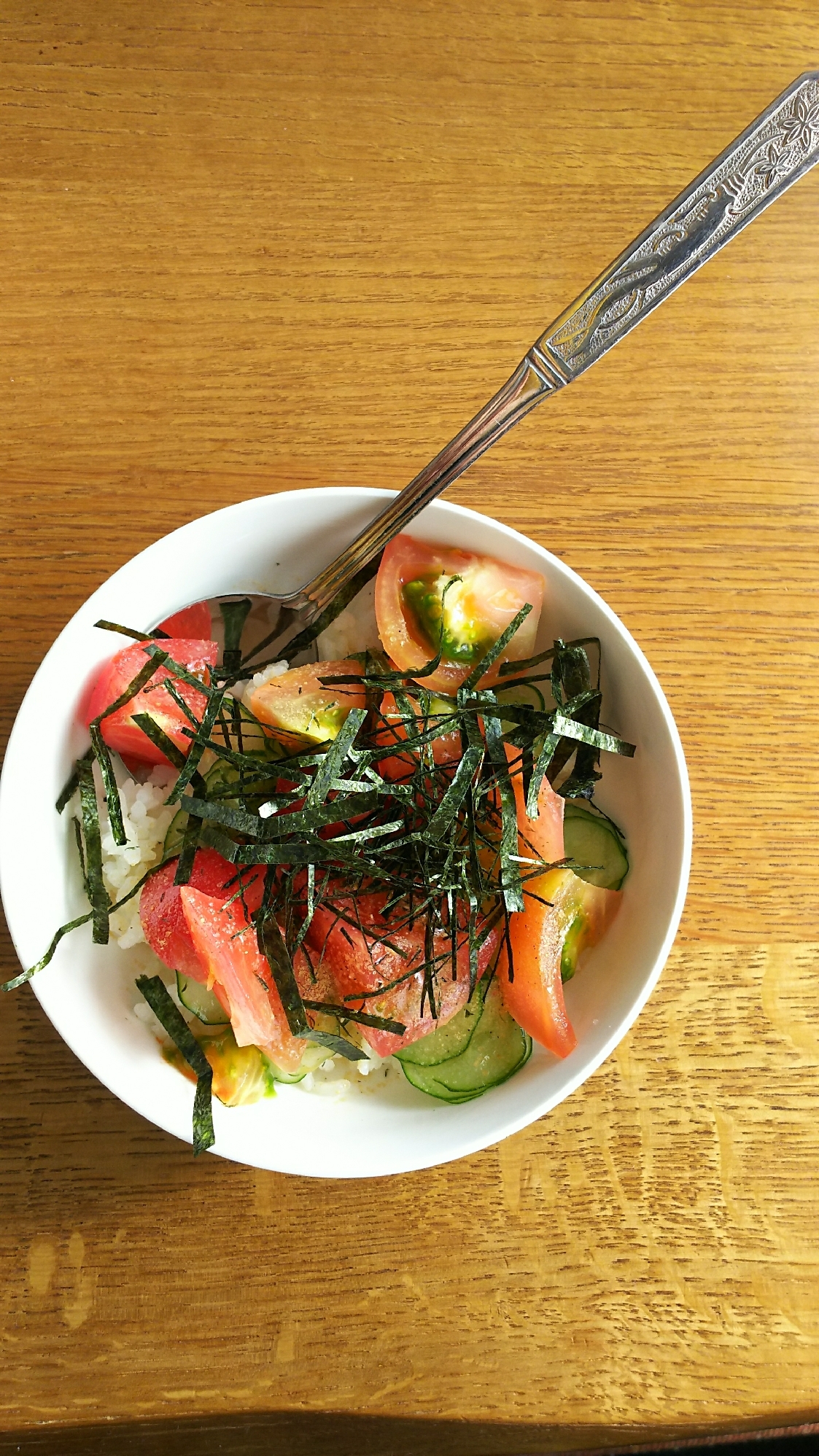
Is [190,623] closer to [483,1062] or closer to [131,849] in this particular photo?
[131,849]

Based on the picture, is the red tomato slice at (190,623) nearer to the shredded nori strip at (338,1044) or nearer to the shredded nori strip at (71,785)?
the shredded nori strip at (71,785)

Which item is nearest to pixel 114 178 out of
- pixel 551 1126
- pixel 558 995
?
pixel 558 995

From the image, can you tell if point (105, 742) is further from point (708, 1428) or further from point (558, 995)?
point (708, 1428)

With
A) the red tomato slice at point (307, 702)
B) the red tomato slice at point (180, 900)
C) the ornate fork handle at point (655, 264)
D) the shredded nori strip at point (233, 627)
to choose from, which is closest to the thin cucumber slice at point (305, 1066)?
the red tomato slice at point (180, 900)

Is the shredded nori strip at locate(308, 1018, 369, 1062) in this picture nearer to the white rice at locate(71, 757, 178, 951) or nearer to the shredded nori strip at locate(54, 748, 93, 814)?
the white rice at locate(71, 757, 178, 951)

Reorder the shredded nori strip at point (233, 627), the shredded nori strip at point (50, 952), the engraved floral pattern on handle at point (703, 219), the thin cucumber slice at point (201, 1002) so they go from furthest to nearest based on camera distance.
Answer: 1. the shredded nori strip at point (233, 627)
2. the thin cucumber slice at point (201, 1002)
3. the shredded nori strip at point (50, 952)
4. the engraved floral pattern on handle at point (703, 219)

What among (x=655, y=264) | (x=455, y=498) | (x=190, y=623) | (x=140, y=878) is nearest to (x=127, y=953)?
(x=140, y=878)

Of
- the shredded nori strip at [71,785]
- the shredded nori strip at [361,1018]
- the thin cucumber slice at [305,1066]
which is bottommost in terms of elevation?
the thin cucumber slice at [305,1066]
